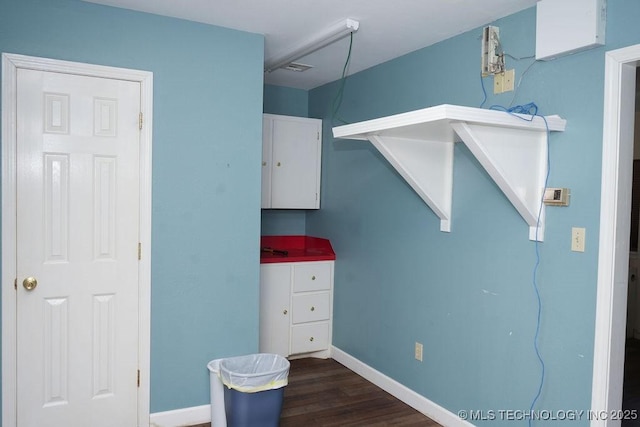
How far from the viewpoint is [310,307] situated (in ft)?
13.8

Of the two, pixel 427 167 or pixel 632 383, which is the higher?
pixel 427 167

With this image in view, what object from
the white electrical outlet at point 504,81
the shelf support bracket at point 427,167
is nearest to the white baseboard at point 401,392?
the shelf support bracket at point 427,167

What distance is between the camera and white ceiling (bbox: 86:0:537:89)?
260 cm

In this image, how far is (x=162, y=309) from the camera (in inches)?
114

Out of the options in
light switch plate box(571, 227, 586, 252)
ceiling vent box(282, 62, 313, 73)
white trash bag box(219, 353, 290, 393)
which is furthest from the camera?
ceiling vent box(282, 62, 313, 73)

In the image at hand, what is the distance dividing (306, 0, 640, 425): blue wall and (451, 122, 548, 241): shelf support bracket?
0.21 feet

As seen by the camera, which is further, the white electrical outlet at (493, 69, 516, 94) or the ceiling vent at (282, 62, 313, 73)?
the ceiling vent at (282, 62, 313, 73)

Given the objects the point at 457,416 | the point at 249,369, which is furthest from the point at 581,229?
the point at 249,369

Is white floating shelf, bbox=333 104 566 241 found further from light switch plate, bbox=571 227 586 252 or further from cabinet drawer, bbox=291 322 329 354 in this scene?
cabinet drawer, bbox=291 322 329 354

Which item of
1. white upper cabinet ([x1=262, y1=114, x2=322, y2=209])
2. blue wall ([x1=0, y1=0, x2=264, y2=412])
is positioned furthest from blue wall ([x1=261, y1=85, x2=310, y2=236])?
blue wall ([x1=0, y1=0, x2=264, y2=412])

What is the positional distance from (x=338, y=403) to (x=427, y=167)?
173 cm

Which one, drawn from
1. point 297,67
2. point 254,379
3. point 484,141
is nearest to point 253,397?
point 254,379

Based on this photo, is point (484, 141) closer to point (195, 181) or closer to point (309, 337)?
point (195, 181)

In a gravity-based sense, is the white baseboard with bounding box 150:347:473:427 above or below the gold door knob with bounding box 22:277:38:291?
below
